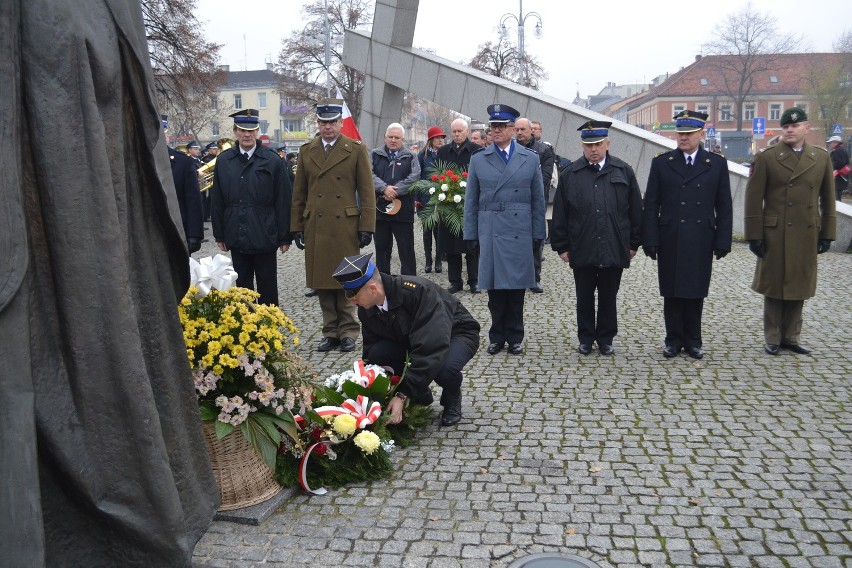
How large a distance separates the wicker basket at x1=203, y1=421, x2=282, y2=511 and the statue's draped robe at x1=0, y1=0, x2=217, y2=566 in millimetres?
1336

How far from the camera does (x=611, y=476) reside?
180 inches

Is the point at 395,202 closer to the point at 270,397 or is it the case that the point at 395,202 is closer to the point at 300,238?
the point at 300,238

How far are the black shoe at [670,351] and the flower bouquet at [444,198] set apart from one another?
3.95 meters

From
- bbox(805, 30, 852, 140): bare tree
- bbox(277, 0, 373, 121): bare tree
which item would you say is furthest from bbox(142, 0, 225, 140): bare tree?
bbox(805, 30, 852, 140): bare tree

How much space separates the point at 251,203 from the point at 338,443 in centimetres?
379

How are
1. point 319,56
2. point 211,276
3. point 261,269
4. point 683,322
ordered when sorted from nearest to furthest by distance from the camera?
point 211,276, point 683,322, point 261,269, point 319,56

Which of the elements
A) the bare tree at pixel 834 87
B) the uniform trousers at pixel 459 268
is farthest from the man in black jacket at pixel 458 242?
the bare tree at pixel 834 87

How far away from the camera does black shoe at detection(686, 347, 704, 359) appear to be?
7.25 m

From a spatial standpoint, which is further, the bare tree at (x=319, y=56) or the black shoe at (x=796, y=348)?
the bare tree at (x=319, y=56)

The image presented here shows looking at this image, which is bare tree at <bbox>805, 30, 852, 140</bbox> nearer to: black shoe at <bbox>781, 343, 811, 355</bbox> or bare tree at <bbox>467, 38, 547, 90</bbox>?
bare tree at <bbox>467, 38, 547, 90</bbox>

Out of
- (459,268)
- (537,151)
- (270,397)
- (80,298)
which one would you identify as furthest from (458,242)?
(80,298)

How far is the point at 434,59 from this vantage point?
19.5m

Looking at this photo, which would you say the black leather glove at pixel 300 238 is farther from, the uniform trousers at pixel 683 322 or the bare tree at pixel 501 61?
the bare tree at pixel 501 61

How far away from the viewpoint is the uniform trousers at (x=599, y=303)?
7.45 meters
